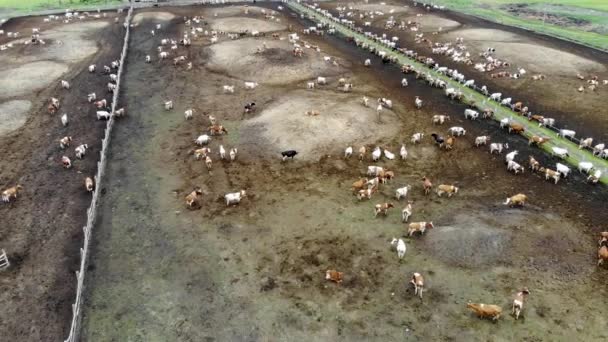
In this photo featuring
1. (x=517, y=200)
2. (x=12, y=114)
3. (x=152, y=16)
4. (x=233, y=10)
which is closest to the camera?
(x=517, y=200)

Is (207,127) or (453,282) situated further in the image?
(207,127)

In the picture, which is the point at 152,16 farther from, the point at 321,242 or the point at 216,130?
the point at 321,242

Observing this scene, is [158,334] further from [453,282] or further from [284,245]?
[453,282]

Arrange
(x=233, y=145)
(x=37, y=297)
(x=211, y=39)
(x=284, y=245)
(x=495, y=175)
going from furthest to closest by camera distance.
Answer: (x=211, y=39), (x=233, y=145), (x=495, y=175), (x=284, y=245), (x=37, y=297)

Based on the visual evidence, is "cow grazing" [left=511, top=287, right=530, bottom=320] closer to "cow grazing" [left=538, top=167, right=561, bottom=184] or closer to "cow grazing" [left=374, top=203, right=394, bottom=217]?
"cow grazing" [left=374, top=203, right=394, bottom=217]

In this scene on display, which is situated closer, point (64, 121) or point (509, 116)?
point (64, 121)

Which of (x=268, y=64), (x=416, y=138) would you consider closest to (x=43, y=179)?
(x=416, y=138)

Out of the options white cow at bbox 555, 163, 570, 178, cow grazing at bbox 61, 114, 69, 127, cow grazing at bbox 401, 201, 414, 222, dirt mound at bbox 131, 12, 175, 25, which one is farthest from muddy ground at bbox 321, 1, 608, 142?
cow grazing at bbox 61, 114, 69, 127

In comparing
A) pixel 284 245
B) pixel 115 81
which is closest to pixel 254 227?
pixel 284 245
